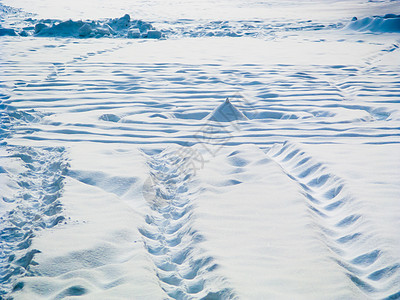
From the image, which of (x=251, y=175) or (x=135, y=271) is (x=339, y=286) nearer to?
(x=135, y=271)

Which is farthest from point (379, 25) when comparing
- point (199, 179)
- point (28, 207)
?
point (28, 207)

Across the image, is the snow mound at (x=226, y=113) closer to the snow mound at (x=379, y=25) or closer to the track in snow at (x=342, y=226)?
the track in snow at (x=342, y=226)

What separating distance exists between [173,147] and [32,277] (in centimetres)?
174

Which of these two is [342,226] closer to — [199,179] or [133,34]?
[199,179]

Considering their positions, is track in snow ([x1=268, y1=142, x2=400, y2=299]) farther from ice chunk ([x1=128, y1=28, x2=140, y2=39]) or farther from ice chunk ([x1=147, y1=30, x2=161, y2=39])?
ice chunk ([x1=128, y1=28, x2=140, y2=39])

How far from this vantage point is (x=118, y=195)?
267 cm

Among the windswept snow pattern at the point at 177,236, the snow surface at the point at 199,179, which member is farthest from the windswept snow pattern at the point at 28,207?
the windswept snow pattern at the point at 177,236

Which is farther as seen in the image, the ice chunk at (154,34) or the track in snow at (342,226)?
the ice chunk at (154,34)

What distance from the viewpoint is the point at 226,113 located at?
3.97 meters

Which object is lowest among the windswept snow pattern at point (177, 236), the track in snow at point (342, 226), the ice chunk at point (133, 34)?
the windswept snow pattern at point (177, 236)

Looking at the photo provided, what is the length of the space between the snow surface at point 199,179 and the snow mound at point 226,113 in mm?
27

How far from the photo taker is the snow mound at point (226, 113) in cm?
396

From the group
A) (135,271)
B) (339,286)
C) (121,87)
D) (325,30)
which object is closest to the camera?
(339,286)

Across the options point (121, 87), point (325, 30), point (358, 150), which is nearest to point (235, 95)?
point (121, 87)
